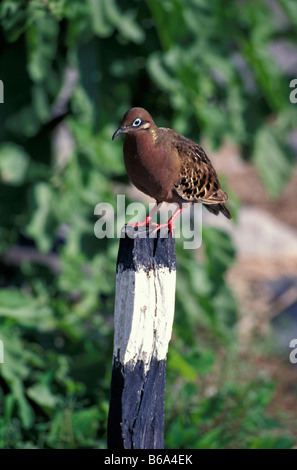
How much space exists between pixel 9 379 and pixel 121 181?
1.53 m

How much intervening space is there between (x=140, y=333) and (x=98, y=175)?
1.96 metres

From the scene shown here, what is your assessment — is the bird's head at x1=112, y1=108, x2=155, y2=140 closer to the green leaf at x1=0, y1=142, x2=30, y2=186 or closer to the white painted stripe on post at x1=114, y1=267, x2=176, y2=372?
the white painted stripe on post at x1=114, y1=267, x2=176, y2=372

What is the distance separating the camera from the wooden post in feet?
7.40

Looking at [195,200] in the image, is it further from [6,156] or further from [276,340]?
[276,340]

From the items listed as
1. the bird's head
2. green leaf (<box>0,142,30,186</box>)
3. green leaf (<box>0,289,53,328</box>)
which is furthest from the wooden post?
green leaf (<box>0,142,30,186</box>)

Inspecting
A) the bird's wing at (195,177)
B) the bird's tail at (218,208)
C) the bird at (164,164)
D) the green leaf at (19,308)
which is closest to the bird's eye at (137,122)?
the bird at (164,164)

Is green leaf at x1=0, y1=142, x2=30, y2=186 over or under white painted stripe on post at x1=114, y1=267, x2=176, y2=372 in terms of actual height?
over

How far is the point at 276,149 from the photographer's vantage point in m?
4.82

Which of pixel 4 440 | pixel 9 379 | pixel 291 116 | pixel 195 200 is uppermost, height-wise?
pixel 291 116

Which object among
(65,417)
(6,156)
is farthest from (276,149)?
(65,417)

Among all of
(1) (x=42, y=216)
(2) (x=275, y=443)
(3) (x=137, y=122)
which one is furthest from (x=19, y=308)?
(3) (x=137, y=122)

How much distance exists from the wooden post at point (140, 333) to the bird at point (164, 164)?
0.39 ft
